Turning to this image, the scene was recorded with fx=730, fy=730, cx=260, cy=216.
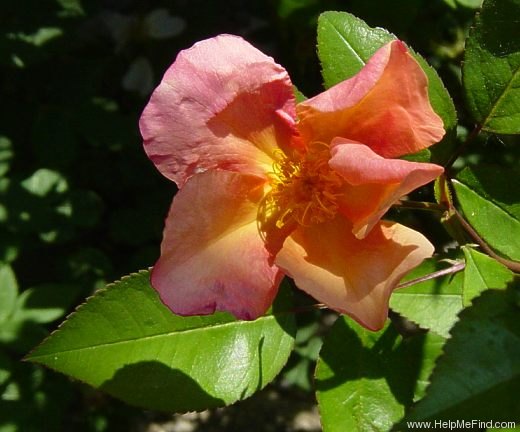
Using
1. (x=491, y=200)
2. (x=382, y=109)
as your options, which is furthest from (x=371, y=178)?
(x=491, y=200)

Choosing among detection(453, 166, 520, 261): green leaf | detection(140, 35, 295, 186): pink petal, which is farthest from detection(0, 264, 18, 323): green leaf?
detection(453, 166, 520, 261): green leaf

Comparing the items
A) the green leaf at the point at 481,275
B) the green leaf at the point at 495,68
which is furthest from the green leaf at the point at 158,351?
the green leaf at the point at 495,68

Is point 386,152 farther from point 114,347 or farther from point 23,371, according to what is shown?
point 23,371

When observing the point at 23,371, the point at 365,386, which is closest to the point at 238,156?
the point at 365,386

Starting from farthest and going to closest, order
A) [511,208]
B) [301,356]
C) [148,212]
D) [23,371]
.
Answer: [301,356]
[148,212]
[23,371]
[511,208]

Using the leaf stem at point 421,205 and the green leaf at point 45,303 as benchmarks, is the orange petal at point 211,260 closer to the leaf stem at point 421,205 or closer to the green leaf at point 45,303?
the leaf stem at point 421,205

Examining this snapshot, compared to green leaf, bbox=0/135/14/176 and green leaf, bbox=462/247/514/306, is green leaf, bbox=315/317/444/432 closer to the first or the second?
green leaf, bbox=462/247/514/306

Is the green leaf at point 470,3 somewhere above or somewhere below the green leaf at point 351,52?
below
